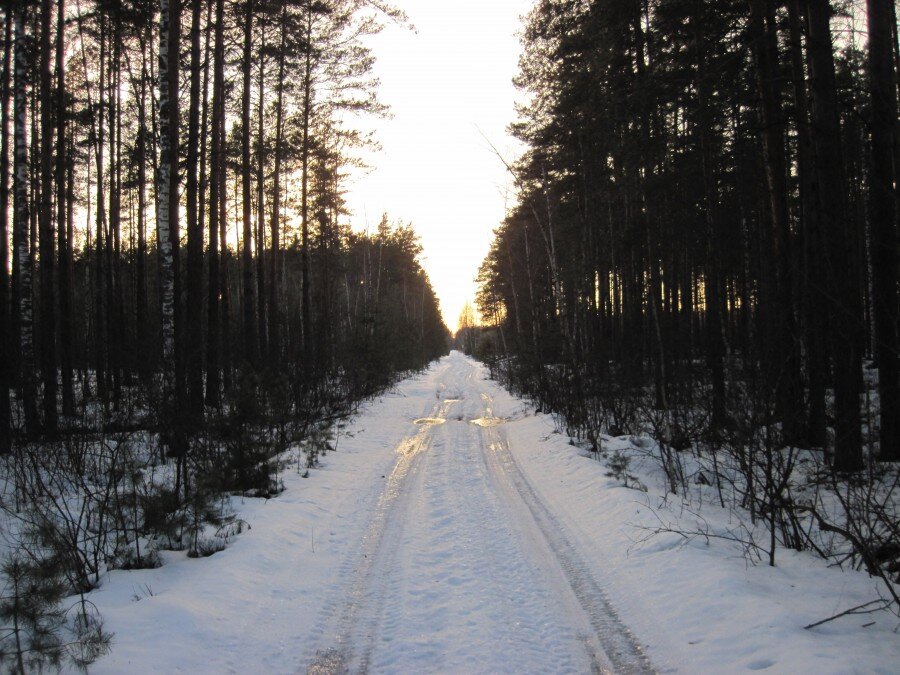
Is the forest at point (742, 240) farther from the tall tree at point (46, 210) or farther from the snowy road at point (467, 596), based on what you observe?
the tall tree at point (46, 210)

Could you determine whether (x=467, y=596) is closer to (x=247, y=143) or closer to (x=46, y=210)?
(x=46, y=210)

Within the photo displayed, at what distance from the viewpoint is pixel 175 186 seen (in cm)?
994

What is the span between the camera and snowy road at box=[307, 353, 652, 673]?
332 cm

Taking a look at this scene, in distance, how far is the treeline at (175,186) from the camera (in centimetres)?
957

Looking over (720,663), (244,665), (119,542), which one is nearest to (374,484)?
(119,542)

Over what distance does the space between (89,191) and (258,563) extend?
26.3 m

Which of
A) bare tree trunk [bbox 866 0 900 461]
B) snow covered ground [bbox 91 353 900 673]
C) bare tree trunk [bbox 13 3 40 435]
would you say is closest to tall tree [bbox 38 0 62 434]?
bare tree trunk [bbox 13 3 40 435]

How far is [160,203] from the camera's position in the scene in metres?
9.77

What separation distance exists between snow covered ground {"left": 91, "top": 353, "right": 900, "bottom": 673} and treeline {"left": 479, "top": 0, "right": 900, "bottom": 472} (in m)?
1.50

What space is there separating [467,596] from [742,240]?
19.2 meters

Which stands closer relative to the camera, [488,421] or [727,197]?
[488,421]

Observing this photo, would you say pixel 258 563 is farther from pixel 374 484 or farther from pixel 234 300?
pixel 234 300

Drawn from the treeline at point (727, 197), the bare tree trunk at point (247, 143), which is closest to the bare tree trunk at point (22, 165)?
the bare tree trunk at point (247, 143)

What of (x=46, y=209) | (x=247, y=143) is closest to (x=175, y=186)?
(x=46, y=209)
